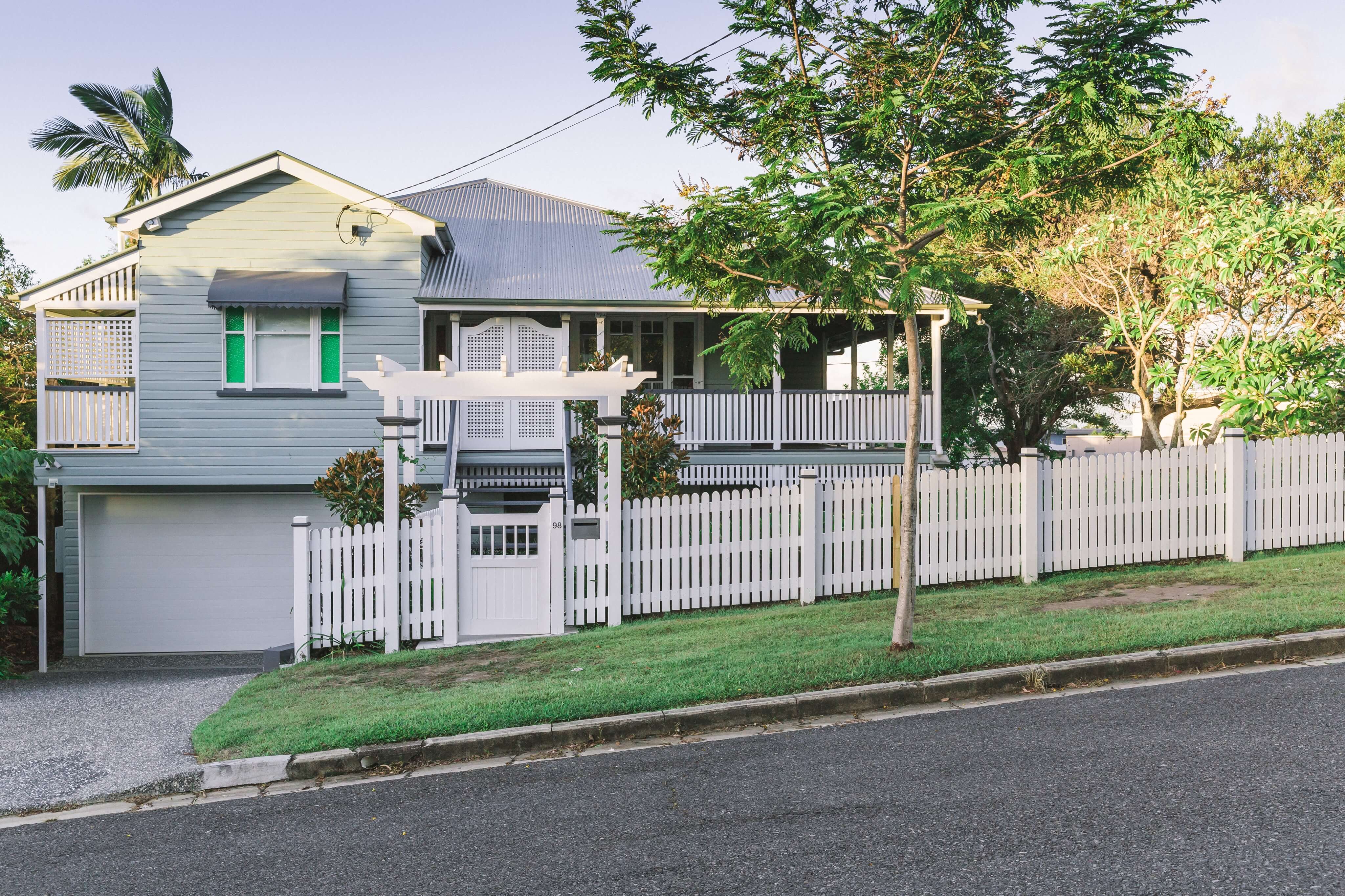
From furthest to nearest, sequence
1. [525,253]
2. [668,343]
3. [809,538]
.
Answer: [525,253]
[668,343]
[809,538]

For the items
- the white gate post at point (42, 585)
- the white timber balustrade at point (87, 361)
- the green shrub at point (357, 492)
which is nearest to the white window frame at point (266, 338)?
the white timber balustrade at point (87, 361)

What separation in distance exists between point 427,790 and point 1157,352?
52.4 feet

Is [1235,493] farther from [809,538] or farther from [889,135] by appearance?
[889,135]

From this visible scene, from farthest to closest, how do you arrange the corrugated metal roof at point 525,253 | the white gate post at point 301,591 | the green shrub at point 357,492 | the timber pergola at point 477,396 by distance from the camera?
the corrugated metal roof at point 525,253 → the green shrub at point 357,492 → the timber pergola at point 477,396 → the white gate post at point 301,591

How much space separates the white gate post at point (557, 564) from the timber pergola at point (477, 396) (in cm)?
6

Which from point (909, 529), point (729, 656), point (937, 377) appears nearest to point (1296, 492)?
point (937, 377)

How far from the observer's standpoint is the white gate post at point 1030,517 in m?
10.3

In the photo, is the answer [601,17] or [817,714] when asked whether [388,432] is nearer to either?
[601,17]

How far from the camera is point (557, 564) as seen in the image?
32.3 feet

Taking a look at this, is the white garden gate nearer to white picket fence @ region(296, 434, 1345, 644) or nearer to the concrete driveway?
white picket fence @ region(296, 434, 1345, 644)

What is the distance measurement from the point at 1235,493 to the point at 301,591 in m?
10.3

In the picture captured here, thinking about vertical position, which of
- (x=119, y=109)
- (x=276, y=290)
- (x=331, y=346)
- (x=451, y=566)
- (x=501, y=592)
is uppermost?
(x=119, y=109)

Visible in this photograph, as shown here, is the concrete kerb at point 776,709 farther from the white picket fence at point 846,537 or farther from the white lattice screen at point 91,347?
the white lattice screen at point 91,347

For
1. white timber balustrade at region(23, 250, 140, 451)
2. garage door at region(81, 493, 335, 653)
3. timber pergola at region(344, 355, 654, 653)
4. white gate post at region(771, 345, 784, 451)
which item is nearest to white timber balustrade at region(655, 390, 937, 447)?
white gate post at region(771, 345, 784, 451)
